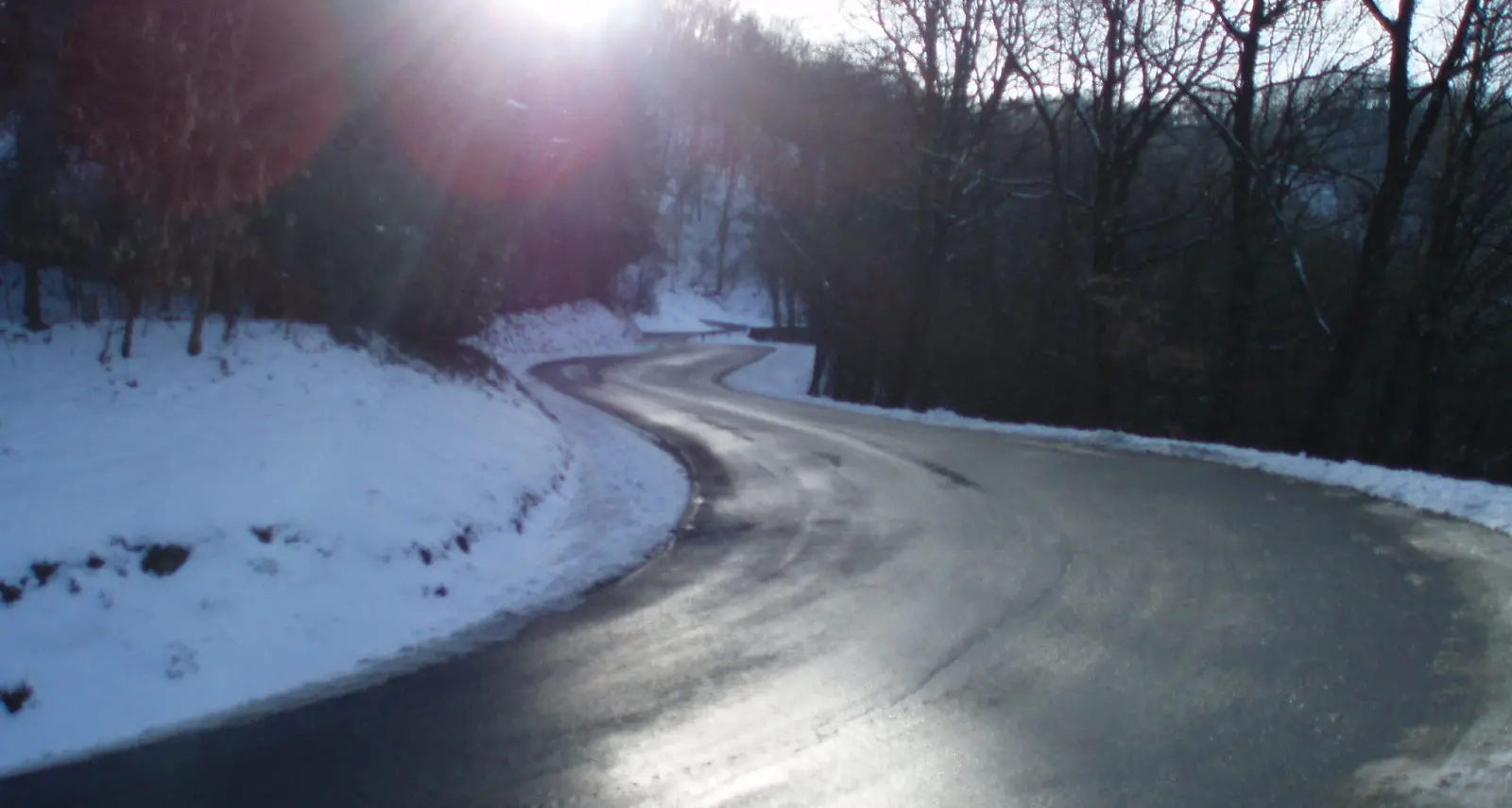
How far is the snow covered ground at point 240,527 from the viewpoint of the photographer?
6.77 metres

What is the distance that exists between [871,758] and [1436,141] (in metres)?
29.0

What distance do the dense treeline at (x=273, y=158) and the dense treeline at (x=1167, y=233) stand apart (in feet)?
38.4

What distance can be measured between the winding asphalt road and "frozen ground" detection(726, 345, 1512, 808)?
194mm

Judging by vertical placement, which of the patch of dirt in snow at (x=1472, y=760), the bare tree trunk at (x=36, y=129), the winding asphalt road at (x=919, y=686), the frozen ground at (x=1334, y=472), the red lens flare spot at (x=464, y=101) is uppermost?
the red lens flare spot at (x=464, y=101)

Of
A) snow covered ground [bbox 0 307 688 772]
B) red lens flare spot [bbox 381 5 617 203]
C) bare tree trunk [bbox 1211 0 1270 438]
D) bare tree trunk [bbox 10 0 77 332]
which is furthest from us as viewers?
bare tree trunk [bbox 1211 0 1270 438]

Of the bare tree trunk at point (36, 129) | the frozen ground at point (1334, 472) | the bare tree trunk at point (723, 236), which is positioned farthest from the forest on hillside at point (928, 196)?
the bare tree trunk at point (723, 236)

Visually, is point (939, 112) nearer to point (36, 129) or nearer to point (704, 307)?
point (36, 129)

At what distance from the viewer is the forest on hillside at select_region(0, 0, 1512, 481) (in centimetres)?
1121

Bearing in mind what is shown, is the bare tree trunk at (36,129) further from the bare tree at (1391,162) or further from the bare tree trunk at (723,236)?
the bare tree trunk at (723,236)

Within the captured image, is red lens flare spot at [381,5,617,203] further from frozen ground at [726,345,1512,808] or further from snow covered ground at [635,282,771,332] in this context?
snow covered ground at [635,282,771,332]

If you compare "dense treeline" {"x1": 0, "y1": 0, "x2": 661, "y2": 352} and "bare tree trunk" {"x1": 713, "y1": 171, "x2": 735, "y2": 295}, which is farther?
"bare tree trunk" {"x1": 713, "y1": 171, "x2": 735, "y2": 295}

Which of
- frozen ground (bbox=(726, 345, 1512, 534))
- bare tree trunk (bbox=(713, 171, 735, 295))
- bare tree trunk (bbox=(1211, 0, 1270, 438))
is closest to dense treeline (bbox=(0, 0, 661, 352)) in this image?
frozen ground (bbox=(726, 345, 1512, 534))

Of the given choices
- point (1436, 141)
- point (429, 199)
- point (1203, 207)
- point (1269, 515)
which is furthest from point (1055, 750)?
point (1436, 141)

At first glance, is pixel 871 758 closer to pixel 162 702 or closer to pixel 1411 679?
pixel 1411 679
